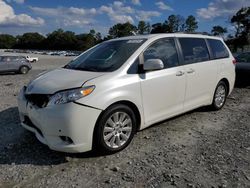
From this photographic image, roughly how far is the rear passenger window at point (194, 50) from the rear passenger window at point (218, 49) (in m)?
0.27

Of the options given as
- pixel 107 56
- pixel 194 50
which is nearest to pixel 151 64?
pixel 107 56

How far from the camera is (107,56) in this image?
4.30 meters

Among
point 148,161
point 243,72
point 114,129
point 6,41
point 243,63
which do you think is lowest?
point 148,161

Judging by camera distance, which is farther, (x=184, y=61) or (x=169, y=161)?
(x=184, y=61)

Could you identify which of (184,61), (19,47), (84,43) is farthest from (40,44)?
(184,61)

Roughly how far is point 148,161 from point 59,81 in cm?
166

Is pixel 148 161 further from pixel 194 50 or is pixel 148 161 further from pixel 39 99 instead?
pixel 194 50

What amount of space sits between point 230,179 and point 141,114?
152 cm

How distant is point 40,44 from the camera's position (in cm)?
13175

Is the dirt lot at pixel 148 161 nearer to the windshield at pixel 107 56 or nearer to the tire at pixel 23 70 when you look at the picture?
the windshield at pixel 107 56

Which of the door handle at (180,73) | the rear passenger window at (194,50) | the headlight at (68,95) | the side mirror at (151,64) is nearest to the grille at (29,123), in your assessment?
the headlight at (68,95)

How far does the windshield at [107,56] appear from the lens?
3982 millimetres

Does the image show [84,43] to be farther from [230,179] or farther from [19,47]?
[230,179]

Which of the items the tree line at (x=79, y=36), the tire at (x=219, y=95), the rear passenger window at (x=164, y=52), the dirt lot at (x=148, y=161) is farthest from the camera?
the tree line at (x=79, y=36)
